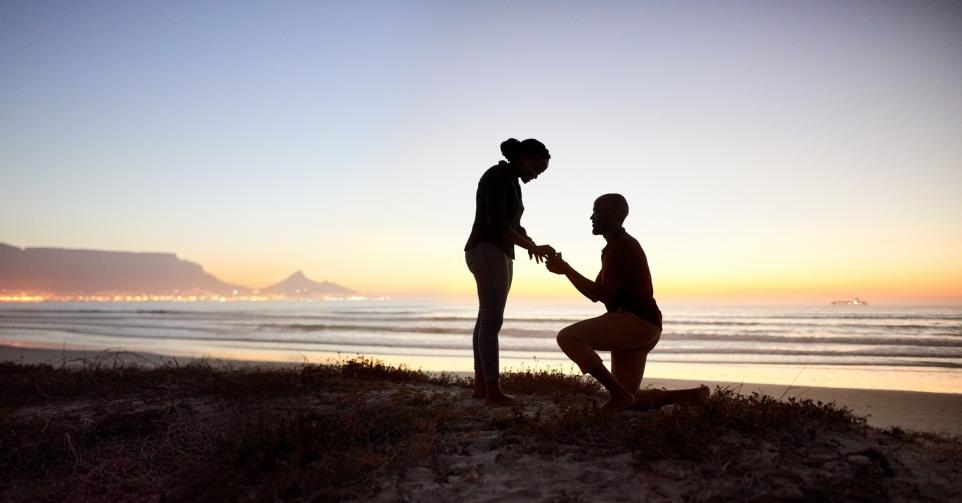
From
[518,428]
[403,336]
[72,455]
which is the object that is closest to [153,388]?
[72,455]

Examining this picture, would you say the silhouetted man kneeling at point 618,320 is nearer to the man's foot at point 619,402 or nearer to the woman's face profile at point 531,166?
the man's foot at point 619,402

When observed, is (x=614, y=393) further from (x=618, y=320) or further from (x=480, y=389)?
(x=480, y=389)

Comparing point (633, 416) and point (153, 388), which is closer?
point (633, 416)

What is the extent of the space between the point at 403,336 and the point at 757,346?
1506 centimetres

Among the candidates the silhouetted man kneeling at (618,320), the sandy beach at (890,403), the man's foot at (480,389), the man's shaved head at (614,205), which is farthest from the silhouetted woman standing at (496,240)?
the sandy beach at (890,403)

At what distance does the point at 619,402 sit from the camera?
4812 millimetres

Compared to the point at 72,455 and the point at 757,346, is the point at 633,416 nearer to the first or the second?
the point at 72,455

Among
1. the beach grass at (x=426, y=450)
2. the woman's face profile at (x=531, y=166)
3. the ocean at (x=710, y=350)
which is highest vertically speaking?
the woman's face profile at (x=531, y=166)

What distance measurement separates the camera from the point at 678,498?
318 cm

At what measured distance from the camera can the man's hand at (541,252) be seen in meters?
5.16

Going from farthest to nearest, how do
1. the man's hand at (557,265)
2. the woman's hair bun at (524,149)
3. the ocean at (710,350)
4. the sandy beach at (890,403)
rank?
the ocean at (710,350) → the sandy beach at (890,403) → the woman's hair bun at (524,149) → the man's hand at (557,265)

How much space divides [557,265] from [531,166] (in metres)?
1.15

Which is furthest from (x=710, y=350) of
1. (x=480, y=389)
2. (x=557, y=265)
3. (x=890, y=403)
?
(x=557, y=265)

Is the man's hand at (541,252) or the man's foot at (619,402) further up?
the man's hand at (541,252)
